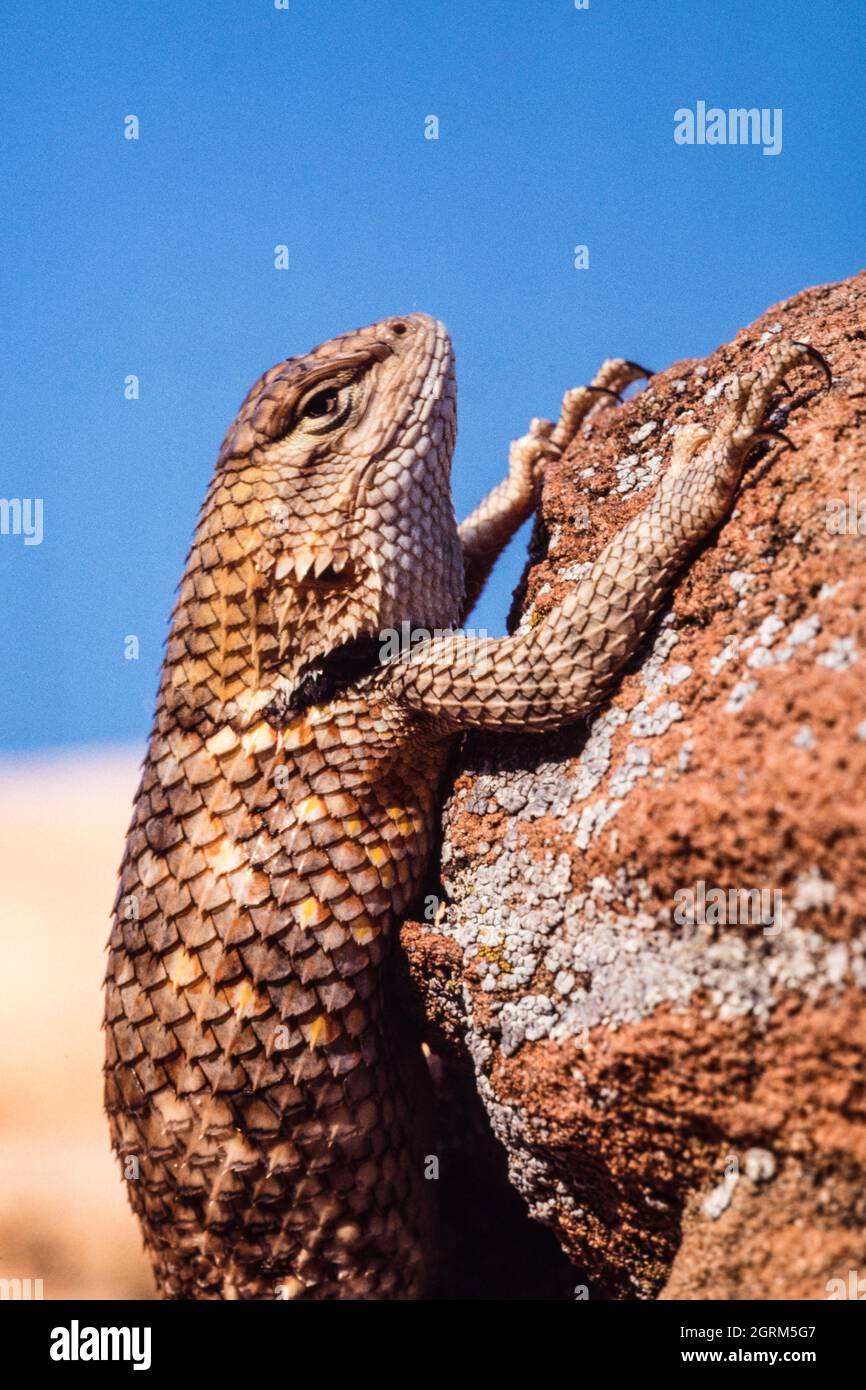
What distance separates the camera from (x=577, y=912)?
3.60m

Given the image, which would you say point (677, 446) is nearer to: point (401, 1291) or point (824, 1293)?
point (824, 1293)

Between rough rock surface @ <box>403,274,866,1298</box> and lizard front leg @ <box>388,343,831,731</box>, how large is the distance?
0.31 feet

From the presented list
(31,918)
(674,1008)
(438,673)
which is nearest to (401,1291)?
(674,1008)

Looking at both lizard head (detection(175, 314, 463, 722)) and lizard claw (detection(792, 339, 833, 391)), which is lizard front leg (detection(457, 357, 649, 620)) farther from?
lizard claw (detection(792, 339, 833, 391))

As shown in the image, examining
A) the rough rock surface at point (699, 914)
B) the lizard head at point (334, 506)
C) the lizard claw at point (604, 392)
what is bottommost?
the rough rock surface at point (699, 914)

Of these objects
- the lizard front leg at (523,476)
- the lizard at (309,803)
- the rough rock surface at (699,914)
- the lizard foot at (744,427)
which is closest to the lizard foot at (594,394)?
the lizard front leg at (523,476)

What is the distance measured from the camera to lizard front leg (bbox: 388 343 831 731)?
372 cm

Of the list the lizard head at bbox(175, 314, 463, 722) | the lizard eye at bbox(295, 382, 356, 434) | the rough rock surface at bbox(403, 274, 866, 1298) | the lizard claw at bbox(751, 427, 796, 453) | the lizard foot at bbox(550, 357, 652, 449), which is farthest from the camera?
the lizard foot at bbox(550, 357, 652, 449)

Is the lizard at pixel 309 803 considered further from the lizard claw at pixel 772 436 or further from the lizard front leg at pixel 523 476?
the lizard front leg at pixel 523 476

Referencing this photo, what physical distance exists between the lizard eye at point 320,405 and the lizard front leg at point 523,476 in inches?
62.4

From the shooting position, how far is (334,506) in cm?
430

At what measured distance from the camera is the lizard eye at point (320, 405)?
4520mm

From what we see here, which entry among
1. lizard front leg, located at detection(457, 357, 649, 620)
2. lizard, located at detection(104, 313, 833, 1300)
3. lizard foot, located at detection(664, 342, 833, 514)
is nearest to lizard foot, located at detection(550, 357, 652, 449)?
lizard front leg, located at detection(457, 357, 649, 620)
